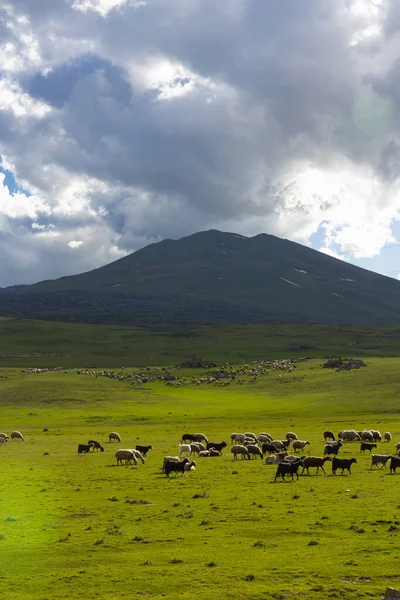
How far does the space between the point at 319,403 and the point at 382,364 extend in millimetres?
32938

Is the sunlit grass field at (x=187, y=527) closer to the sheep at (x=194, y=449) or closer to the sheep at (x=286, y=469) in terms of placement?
the sheep at (x=286, y=469)

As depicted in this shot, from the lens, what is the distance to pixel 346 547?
766 inches

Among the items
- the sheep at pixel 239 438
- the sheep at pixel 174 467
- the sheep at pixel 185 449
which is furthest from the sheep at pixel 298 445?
the sheep at pixel 174 467

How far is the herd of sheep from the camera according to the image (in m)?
35.1

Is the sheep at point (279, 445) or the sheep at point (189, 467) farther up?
the sheep at point (279, 445)

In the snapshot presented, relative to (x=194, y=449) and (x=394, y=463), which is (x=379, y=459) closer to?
(x=394, y=463)

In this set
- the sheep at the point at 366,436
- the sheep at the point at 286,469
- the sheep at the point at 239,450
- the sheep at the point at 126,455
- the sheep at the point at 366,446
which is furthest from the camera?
the sheep at the point at 366,436

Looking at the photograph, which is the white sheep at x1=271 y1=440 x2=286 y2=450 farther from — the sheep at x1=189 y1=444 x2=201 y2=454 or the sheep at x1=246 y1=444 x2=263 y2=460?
the sheep at x1=189 y1=444 x2=201 y2=454

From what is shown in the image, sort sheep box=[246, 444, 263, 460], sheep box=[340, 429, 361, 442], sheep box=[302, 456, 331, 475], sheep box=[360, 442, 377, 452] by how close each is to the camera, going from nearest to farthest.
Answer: sheep box=[302, 456, 331, 475]
sheep box=[246, 444, 263, 460]
sheep box=[360, 442, 377, 452]
sheep box=[340, 429, 361, 442]

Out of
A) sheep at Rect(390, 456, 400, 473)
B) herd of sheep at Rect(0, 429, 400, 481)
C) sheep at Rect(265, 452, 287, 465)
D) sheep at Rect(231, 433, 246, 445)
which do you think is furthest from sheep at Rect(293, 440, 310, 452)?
sheep at Rect(390, 456, 400, 473)

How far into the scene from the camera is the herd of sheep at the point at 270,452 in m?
35.1

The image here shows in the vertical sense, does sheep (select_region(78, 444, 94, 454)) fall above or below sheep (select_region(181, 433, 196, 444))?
below

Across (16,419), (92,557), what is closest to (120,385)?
(16,419)

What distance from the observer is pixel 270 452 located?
147 ft
